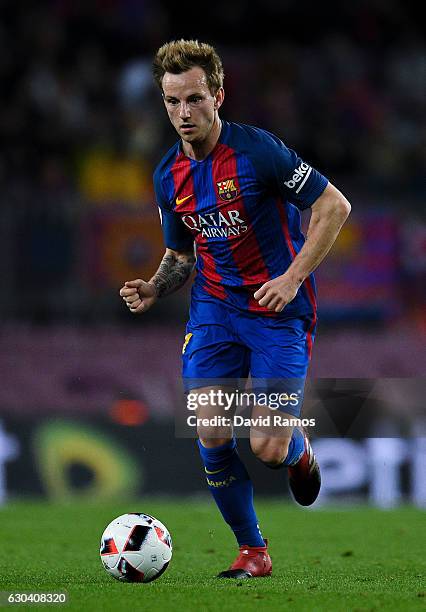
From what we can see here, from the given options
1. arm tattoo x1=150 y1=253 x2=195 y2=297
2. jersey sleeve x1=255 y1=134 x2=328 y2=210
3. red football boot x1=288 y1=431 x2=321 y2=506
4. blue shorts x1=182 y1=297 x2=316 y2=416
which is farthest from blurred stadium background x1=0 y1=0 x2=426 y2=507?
jersey sleeve x1=255 y1=134 x2=328 y2=210

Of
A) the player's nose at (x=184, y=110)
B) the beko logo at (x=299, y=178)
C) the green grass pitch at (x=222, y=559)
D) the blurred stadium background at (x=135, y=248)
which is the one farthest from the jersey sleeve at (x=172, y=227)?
the blurred stadium background at (x=135, y=248)

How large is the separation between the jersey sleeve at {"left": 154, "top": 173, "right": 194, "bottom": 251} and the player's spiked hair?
1.91 ft

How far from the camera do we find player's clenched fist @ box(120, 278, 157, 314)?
20.4 feet

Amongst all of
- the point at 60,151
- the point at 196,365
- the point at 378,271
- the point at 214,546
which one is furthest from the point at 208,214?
the point at 60,151

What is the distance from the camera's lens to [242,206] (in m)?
6.18

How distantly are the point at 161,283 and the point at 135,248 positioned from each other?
545 cm

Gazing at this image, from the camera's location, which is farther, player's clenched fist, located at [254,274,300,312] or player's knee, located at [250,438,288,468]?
player's knee, located at [250,438,288,468]

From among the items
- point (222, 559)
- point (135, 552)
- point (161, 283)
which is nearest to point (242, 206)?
point (161, 283)

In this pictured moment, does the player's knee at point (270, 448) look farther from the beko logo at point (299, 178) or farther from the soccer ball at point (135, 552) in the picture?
the beko logo at point (299, 178)

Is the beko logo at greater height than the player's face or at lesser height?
lesser

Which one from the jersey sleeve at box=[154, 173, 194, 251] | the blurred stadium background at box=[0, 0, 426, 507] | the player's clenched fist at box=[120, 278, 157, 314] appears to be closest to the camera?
the player's clenched fist at box=[120, 278, 157, 314]

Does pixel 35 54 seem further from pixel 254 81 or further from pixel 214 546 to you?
pixel 214 546

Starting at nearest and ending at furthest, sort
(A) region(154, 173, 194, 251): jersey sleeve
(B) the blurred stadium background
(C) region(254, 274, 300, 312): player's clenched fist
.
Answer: (C) region(254, 274, 300, 312): player's clenched fist < (A) region(154, 173, 194, 251): jersey sleeve < (B) the blurred stadium background

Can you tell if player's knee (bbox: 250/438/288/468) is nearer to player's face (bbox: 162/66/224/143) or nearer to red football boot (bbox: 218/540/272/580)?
red football boot (bbox: 218/540/272/580)
